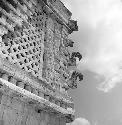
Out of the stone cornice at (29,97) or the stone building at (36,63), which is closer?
the stone cornice at (29,97)

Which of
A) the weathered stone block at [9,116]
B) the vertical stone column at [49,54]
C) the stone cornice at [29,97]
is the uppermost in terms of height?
the vertical stone column at [49,54]

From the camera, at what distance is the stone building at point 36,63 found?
641 centimetres

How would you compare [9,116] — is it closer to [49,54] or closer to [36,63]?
[36,63]

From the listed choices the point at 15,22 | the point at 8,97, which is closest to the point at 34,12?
the point at 15,22

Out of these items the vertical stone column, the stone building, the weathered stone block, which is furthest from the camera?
the vertical stone column

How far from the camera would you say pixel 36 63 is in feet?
26.3

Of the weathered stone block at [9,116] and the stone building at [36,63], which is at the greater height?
the stone building at [36,63]

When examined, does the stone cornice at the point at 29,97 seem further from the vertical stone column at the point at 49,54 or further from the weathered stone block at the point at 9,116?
the vertical stone column at the point at 49,54

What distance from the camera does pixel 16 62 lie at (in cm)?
693

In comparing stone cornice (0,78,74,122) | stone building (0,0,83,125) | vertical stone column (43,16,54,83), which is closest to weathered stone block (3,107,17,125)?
stone building (0,0,83,125)

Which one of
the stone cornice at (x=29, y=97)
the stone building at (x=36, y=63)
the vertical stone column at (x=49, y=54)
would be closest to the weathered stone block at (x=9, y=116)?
the stone building at (x=36, y=63)

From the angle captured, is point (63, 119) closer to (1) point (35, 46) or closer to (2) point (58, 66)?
(2) point (58, 66)

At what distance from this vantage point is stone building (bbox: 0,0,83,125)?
6414 mm

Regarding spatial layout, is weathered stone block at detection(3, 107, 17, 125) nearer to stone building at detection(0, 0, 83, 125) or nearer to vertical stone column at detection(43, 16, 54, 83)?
stone building at detection(0, 0, 83, 125)
